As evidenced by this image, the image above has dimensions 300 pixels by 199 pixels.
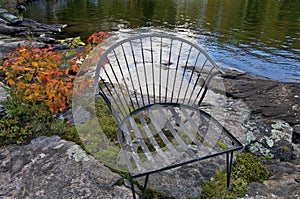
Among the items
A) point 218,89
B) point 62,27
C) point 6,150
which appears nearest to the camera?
point 6,150

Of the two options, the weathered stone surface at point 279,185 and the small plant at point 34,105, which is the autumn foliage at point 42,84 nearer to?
the small plant at point 34,105

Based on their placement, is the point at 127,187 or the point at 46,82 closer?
the point at 127,187

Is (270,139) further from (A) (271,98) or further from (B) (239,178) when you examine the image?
(A) (271,98)

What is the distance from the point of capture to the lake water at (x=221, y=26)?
24.2 ft

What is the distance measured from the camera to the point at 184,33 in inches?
411

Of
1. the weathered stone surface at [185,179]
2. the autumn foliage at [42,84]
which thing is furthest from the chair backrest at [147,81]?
the weathered stone surface at [185,179]

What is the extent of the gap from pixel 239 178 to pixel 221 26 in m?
10.2

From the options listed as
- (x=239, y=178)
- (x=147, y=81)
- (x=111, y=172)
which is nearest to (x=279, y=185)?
(x=239, y=178)

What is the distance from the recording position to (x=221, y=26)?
451 inches

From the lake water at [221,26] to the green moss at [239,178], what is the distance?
4.35 metres

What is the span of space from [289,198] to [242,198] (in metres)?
0.37

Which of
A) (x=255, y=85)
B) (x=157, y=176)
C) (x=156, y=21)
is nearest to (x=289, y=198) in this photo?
(x=157, y=176)

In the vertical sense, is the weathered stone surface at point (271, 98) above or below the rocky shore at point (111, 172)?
above

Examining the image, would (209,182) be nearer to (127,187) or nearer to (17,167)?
(127,187)
